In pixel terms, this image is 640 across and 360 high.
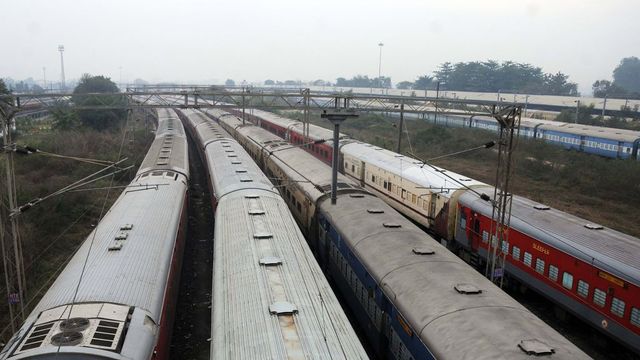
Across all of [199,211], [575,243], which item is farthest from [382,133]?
[575,243]

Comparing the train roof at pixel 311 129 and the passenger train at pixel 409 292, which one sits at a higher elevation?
the train roof at pixel 311 129

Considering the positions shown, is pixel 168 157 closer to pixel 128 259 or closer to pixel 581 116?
pixel 128 259

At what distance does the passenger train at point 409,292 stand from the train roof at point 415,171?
4151 mm

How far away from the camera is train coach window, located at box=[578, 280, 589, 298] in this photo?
1458cm

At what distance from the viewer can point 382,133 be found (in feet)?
253

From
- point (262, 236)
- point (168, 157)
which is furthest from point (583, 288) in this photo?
point (168, 157)

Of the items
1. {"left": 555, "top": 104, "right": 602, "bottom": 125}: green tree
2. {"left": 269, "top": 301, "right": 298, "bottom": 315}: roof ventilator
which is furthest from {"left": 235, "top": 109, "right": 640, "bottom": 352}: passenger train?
{"left": 555, "top": 104, "right": 602, "bottom": 125}: green tree

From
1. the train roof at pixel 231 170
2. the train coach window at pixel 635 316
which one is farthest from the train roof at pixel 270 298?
the train coach window at pixel 635 316

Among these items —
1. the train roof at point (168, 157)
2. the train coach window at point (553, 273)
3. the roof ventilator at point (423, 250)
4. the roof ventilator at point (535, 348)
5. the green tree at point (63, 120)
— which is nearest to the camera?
the roof ventilator at point (535, 348)

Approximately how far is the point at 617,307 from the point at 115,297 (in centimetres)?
1364

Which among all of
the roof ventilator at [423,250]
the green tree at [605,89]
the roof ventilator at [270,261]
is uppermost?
→ the green tree at [605,89]

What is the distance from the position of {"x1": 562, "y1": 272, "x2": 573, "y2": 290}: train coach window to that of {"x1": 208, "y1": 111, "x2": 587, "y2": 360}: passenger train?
4.79 meters

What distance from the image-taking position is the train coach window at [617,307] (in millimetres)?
13229

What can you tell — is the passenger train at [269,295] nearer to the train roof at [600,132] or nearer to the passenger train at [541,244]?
the passenger train at [541,244]
